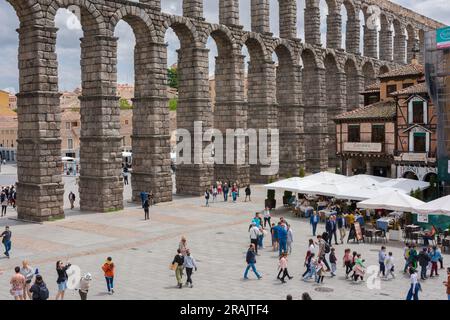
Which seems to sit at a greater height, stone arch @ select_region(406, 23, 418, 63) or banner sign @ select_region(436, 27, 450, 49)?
stone arch @ select_region(406, 23, 418, 63)

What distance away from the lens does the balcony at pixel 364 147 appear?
43094 millimetres

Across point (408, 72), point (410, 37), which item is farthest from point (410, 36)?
point (408, 72)

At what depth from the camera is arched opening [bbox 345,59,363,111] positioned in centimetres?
6736

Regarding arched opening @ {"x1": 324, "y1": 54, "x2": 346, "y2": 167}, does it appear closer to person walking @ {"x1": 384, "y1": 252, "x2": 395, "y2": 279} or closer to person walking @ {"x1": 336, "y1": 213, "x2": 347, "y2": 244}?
person walking @ {"x1": 336, "y1": 213, "x2": 347, "y2": 244}

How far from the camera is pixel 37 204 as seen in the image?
104ft

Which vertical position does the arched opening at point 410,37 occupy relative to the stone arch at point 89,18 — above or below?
above

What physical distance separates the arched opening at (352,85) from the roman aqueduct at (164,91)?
6.2 inches

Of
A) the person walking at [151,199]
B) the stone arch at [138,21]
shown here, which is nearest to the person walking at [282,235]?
the person walking at [151,199]

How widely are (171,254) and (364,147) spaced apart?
82.2 ft

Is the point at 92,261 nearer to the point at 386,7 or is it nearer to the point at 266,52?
the point at 266,52

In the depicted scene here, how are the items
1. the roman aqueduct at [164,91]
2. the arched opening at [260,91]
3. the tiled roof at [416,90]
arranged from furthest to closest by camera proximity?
the arched opening at [260,91], the tiled roof at [416,90], the roman aqueduct at [164,91]

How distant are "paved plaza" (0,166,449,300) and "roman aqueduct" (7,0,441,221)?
2.73 metres

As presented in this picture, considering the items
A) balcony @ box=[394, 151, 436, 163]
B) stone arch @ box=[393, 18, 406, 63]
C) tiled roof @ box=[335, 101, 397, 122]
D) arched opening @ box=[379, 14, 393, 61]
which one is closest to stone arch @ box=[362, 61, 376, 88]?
arched opening @ box=[379, 14, 393, 61]

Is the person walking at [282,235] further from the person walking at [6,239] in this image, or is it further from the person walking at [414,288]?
the person walking at [6,239]
